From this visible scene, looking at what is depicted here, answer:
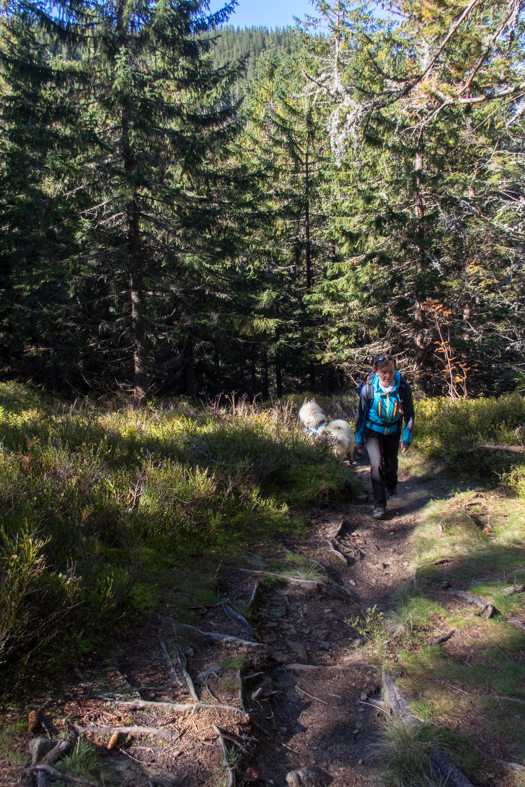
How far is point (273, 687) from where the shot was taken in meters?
2.76

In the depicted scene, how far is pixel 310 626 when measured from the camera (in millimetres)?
3518

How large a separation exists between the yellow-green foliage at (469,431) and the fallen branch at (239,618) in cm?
443

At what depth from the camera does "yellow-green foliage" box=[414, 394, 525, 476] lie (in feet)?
21.6

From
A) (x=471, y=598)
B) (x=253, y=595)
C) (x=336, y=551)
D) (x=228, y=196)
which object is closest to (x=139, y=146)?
(x=228, y=196)

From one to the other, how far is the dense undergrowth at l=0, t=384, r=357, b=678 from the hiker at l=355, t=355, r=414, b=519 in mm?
815

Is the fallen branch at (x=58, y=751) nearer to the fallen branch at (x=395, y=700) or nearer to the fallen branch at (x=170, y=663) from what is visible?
the fallen branch at (x=170, y=663)

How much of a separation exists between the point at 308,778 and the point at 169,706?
2.57ft

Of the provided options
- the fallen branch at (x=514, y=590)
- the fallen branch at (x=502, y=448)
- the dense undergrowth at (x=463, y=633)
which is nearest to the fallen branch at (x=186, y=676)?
the dense undergrowth at (x=463, y=633)

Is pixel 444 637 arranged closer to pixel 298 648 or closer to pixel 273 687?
pixel 298 648

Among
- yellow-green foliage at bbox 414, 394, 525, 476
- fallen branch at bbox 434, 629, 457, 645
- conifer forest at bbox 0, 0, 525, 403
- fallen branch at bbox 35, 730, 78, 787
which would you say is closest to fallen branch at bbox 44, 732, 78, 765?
fallen branch at bbox 35, 730, 78, 787

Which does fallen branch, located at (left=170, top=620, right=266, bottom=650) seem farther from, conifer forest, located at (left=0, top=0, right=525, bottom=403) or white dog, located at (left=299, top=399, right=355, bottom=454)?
conifer forest, located at (left=0, top=0, right=525, bottom=403)

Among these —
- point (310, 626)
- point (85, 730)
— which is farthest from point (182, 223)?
point (85, 730)

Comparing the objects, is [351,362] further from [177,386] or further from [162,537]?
[162,537]

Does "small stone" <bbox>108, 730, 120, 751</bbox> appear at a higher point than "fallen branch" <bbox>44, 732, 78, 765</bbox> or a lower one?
lower
